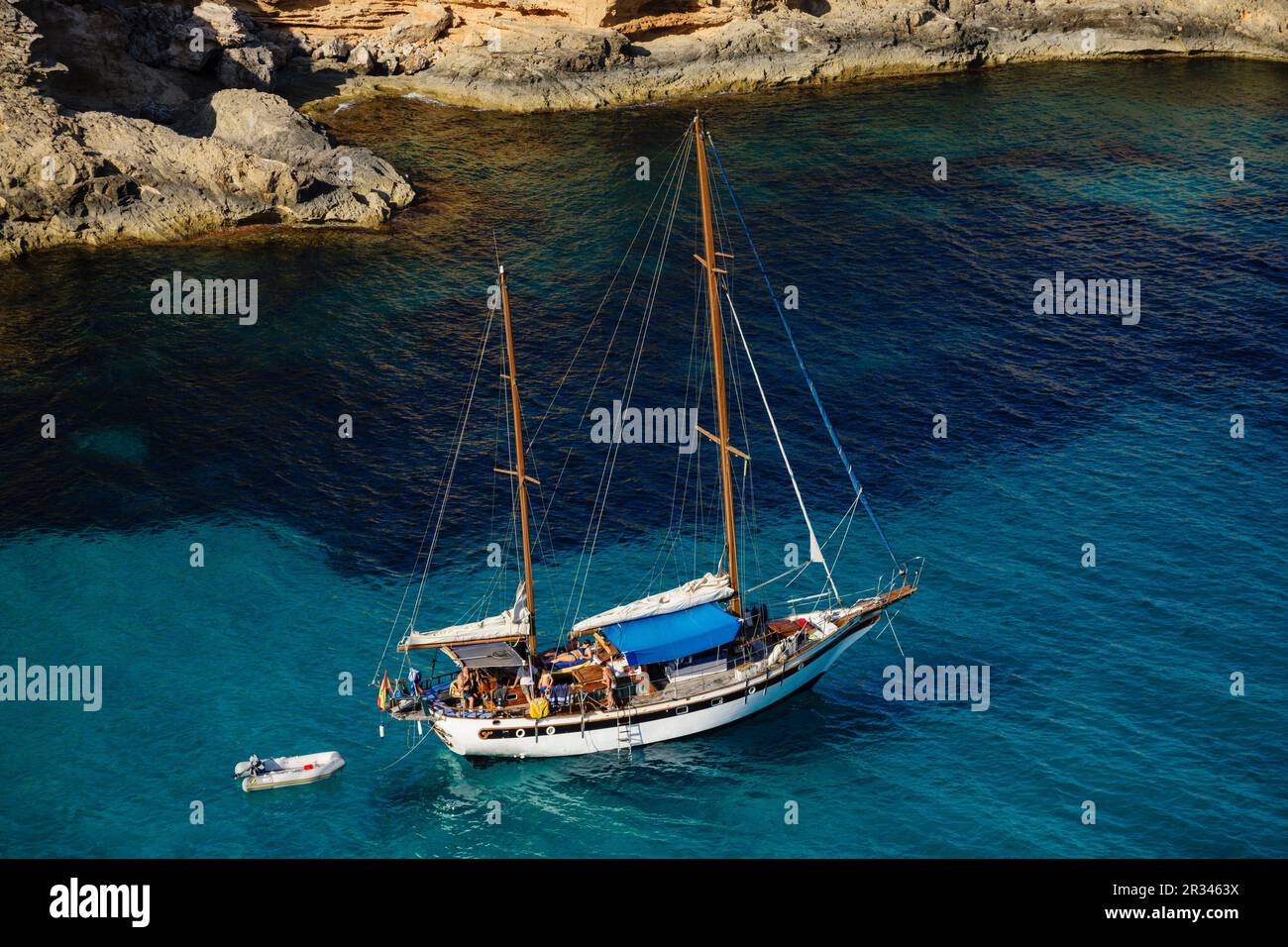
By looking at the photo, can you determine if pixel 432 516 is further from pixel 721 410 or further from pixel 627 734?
pixel 627 734

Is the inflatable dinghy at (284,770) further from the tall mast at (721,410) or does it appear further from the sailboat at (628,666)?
the tall mast at (721,410)

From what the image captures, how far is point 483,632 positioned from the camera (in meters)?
61.5

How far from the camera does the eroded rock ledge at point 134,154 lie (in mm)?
100938

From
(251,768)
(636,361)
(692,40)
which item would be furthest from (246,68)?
(251,768)

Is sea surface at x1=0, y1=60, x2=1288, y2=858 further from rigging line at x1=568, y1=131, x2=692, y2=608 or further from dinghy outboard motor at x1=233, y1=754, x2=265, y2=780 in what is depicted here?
dinghy outboard motor at x1=233, y1=754, x2=265, y2=780

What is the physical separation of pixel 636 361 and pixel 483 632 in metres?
34.3

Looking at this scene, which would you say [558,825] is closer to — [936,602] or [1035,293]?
[936,602]

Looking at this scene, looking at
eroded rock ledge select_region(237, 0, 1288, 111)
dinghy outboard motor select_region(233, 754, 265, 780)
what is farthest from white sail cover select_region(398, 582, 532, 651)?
eroded rock ledge select_region(237, 0, 1288, 111)

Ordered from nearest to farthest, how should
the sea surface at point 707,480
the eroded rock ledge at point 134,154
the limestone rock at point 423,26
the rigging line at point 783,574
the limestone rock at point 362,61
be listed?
1. the sea surface at point 707,480
2. the rigging line at point 783,574
3. the eroded rock ledge at point 134,154
4. the limestone rock at point 362,61
5. the limestone rock at point 423,26

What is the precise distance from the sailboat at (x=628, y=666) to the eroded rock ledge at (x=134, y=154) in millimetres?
50246

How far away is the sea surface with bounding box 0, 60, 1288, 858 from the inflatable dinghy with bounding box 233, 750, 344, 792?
591 mm

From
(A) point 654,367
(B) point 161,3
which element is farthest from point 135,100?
(A) point 654,367

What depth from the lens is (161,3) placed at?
119438mm

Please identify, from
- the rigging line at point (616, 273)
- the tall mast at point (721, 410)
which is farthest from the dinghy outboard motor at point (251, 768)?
the rigging line at point (616, 273)
